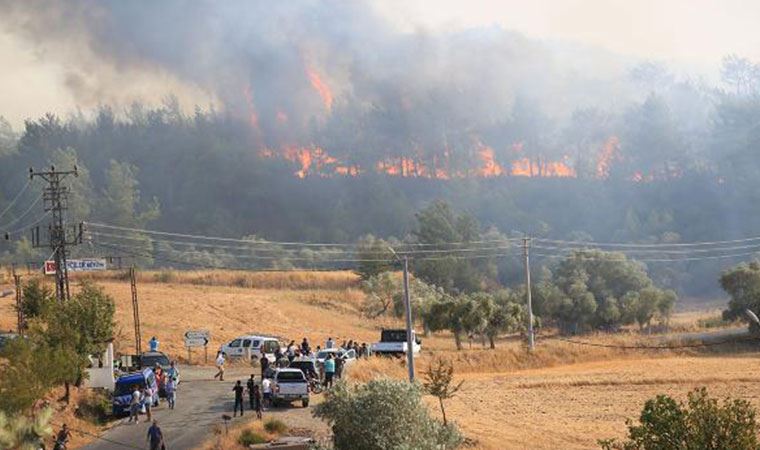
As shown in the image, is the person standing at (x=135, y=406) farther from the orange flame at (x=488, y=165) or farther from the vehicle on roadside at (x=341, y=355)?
the orange flame at (x=488, y=165)

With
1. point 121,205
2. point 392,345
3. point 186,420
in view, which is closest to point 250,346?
point 392,345

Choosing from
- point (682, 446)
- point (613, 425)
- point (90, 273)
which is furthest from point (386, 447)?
point (90, 273)

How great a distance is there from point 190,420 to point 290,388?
13.9 ft

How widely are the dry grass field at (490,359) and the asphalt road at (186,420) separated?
23.7ft

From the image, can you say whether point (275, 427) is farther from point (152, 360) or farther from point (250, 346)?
point (250, 346)

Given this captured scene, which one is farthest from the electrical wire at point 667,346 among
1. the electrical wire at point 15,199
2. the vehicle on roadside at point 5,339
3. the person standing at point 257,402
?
the electrical wire at point 15,199

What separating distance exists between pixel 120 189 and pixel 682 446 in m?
151

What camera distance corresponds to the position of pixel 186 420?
3800 centimetres

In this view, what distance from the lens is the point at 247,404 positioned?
137ft

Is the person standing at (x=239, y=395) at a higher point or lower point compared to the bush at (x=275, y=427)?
higher

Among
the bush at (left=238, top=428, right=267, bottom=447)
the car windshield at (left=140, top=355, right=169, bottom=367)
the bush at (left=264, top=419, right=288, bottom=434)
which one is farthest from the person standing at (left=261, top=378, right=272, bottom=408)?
the car windshield at (left=140, top=355, right=169, bottom=367)

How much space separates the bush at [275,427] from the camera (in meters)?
33.7

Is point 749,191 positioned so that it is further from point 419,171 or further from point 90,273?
point 90,273

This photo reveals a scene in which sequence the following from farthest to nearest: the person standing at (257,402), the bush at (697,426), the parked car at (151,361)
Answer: the parked car at (151,361) → the person standing at (257,402) → the bush at (697,426)
